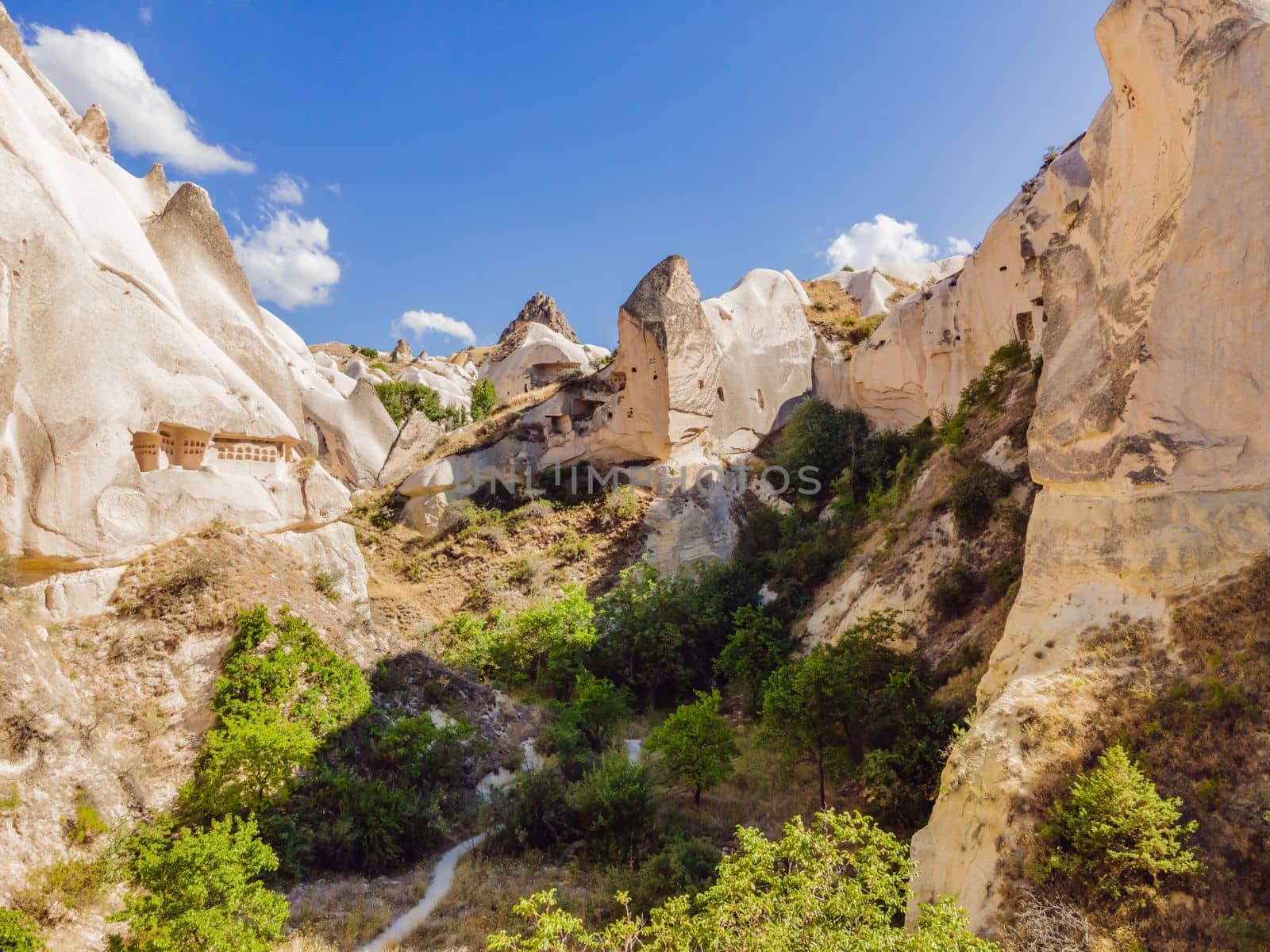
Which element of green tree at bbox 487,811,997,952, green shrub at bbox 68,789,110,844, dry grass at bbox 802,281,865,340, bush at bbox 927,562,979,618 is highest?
dry grass at bbox 802,281,865,340

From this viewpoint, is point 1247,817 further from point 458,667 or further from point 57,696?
point 458,667

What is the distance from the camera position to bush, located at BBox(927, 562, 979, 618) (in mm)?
10516

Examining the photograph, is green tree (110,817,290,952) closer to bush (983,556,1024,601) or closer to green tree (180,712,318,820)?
green tree (180,712,318,820)

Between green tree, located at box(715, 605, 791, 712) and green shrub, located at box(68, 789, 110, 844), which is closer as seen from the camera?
green shrub, located at box(68, 789, 110, 844)

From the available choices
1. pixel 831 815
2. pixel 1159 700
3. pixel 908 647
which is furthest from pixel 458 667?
pixel 1159 700

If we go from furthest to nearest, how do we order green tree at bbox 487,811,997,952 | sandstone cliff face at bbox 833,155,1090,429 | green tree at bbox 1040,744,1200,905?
1. sandstone cliff face at bbox 833,155,1090,429
2. green tree at bbox 1040,744,1200,905
3. green tree at bbox 487,811,997,952

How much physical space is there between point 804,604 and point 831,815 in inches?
412

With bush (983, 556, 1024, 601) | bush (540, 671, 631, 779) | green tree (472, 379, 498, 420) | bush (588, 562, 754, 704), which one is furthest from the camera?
green tree (472, 379, 498, 420)

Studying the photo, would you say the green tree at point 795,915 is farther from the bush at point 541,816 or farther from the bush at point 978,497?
the bush at point 978,497

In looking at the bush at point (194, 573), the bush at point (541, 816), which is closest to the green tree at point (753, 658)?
the bush at point (541, 816)

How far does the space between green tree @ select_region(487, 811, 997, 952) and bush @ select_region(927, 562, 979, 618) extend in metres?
6.83

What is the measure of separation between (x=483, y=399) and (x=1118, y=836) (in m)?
32.1

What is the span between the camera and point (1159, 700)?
5.26 m

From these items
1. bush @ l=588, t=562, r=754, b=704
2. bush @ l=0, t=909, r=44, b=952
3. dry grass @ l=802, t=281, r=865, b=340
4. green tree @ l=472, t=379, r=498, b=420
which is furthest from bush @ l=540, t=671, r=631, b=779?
green tree @ l=472, t=379, r=498, b=420
